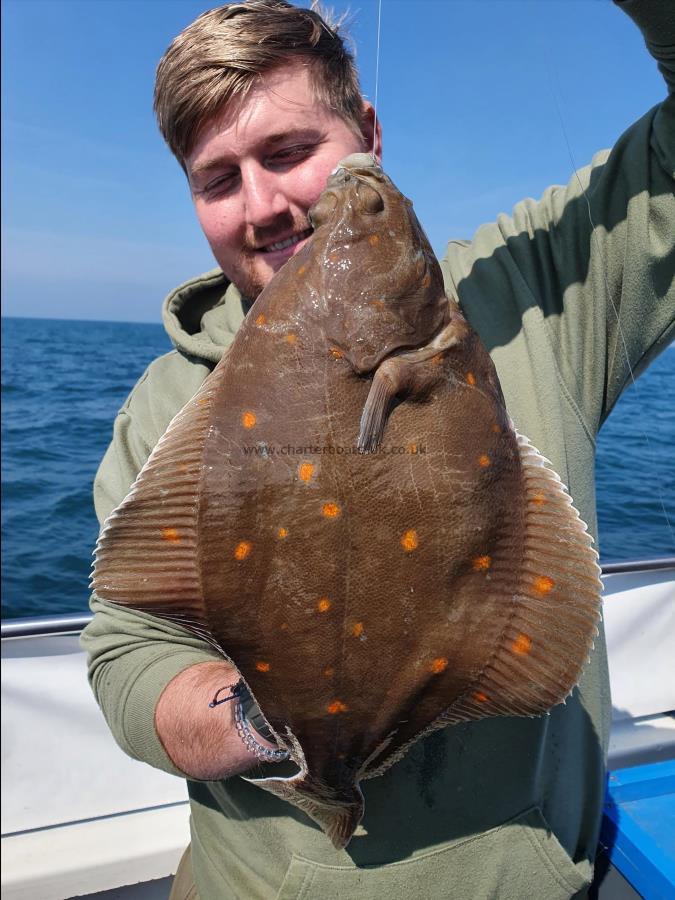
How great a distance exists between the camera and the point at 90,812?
401 centimetres

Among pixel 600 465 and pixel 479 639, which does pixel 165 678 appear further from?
pixel 600 465

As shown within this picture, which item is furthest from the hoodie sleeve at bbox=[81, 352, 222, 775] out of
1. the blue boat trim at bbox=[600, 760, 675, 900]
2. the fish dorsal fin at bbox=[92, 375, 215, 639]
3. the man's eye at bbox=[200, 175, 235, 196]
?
the blue boat trim at bbox=[600, 760, 675, 900]

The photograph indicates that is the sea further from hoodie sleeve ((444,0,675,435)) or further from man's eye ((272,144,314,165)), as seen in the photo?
man's eye ((272,144,314,165))

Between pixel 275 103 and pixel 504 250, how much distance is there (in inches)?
36.5

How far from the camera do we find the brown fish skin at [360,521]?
1.58 metres

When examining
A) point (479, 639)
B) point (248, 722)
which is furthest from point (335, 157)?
point (248, 722)

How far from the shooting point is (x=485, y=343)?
232 cm

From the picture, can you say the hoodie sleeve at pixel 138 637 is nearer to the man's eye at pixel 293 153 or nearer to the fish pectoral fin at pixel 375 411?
the man's eye at pixel 293 153

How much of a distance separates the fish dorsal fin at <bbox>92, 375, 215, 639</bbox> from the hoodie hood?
0.98m

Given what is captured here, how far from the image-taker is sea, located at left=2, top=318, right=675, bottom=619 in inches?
118

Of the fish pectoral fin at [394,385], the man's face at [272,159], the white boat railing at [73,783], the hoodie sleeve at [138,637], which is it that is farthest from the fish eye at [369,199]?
the white boat railing at [73,783]

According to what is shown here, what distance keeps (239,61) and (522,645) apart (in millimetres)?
2025

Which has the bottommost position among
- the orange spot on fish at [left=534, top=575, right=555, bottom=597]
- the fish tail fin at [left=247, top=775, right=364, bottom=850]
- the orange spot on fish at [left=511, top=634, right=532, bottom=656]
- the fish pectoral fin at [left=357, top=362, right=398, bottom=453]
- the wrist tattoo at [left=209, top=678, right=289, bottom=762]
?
the fish tail fin at [left=247, top=775, right=364, bottom=850]

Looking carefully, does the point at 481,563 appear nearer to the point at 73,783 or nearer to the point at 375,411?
the point at 375,411
